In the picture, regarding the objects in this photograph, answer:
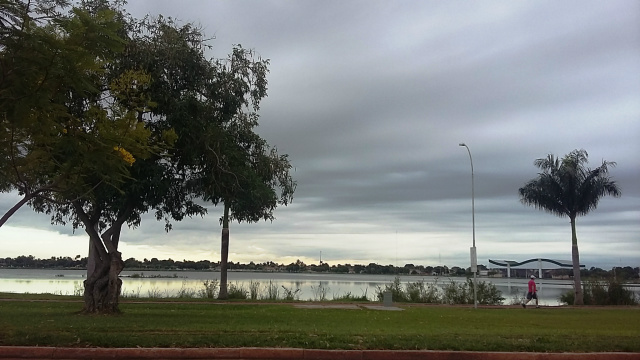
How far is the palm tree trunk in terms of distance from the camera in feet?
111

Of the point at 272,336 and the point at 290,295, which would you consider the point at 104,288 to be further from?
the point at 290,295

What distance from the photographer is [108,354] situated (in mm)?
10320

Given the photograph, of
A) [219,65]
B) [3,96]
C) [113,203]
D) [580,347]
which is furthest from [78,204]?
[580,347]

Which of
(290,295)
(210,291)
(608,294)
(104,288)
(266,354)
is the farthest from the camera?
(608,294)

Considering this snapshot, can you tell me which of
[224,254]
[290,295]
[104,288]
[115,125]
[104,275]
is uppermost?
[115,125]

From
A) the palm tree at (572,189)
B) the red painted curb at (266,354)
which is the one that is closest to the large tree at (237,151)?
the red painted curb at (266,354)

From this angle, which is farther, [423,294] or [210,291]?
[423,294]

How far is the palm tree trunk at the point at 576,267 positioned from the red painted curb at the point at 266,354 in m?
24.6

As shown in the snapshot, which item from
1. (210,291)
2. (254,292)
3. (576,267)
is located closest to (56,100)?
(210,291)

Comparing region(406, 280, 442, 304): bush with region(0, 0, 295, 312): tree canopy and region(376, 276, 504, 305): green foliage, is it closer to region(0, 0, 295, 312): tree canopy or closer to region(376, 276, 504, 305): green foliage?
region(376, 276, 504, 305): green foliage

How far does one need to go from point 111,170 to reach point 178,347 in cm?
506

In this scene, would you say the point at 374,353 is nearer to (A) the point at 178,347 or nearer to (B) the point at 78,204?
(A) the point at 178,347

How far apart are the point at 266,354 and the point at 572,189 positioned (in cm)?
3051

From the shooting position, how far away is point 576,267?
115ft
